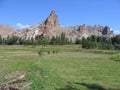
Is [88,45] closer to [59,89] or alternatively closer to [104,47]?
[104,47]

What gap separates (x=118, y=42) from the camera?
6260 inches

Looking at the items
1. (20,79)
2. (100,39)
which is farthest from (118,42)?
(20,79)

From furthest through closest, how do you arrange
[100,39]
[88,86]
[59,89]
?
[100,39] → [88,86] → [59,89]

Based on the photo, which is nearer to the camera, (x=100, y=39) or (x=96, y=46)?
(x=96, y=46)

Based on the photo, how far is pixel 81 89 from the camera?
1930cm

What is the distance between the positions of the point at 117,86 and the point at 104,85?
3.18 feet

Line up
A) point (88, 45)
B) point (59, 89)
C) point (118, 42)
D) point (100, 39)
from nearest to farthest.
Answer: point (59, 89) < point (88, 45) < point (118, 42) < point (100, 39)

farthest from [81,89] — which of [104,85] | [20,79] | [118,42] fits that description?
[118,42]

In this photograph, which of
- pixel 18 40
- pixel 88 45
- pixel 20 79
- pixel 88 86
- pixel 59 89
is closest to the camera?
pixel 59 89

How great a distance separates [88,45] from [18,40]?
224 ft

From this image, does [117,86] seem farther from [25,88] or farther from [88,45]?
[88,45]

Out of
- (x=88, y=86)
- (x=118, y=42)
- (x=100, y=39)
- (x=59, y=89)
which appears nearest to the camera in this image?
(x=59, y=89)

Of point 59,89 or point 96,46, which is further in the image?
point 96,46

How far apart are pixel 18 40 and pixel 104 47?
2819 inches
